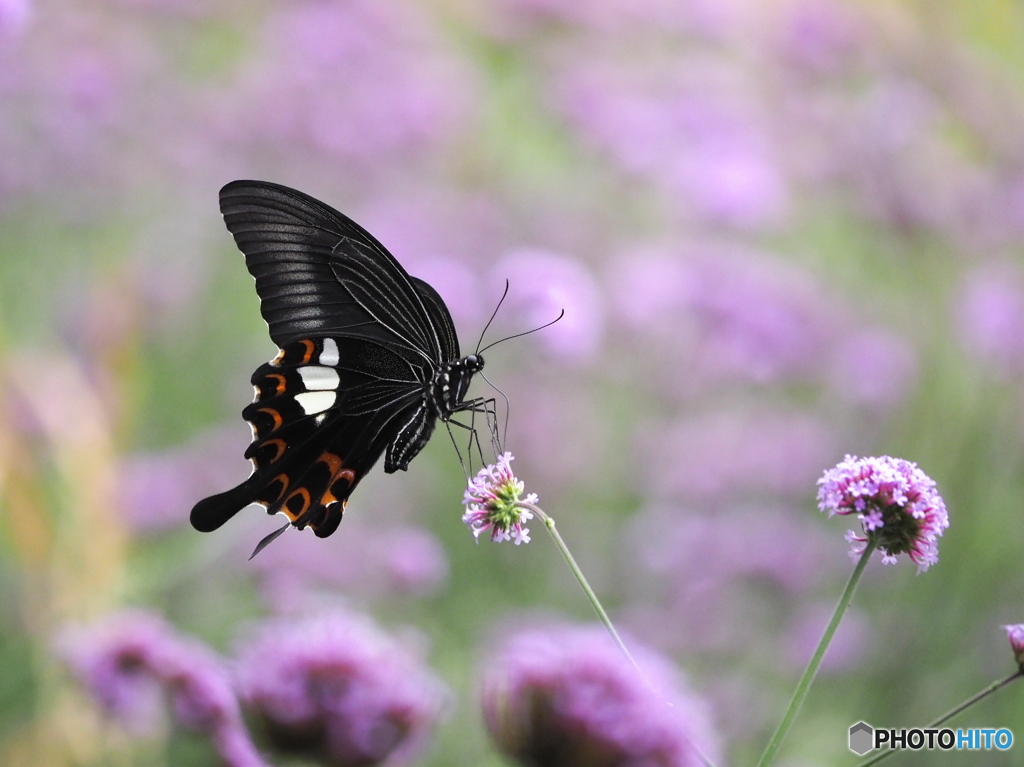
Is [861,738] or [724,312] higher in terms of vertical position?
[724,312]

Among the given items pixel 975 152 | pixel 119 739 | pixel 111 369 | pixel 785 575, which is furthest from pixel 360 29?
pixel 119 739

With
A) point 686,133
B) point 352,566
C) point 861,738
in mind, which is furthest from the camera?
point 686,133

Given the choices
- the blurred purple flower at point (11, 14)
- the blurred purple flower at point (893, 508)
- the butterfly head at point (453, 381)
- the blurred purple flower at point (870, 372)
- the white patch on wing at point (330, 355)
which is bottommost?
the blurred purple flower at point (893, 508)

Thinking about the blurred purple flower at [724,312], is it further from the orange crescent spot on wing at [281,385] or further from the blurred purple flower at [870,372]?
the orange crescent spot on wing at [281,385]

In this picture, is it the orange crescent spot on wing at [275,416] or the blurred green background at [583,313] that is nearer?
the orange crescent spot on wing at [275,416]

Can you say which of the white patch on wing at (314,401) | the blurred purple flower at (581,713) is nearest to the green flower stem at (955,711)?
the blurred purple flower at (581,713)

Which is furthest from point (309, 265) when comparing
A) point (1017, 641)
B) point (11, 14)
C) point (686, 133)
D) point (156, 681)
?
point (686, 133)

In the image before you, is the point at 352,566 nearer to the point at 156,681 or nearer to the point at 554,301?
the point at 554,301
